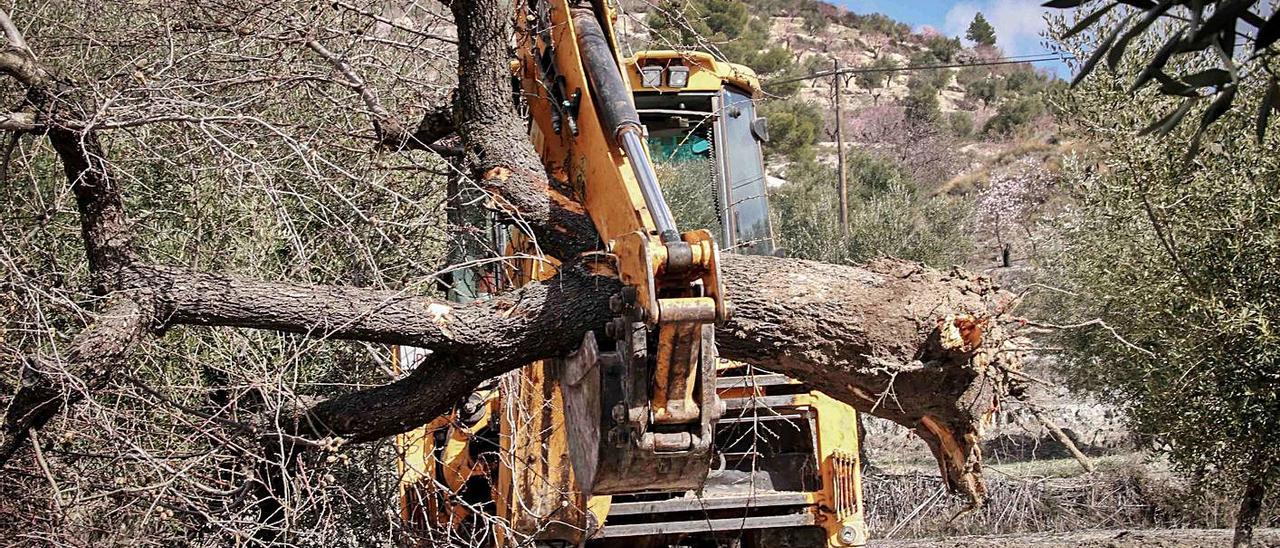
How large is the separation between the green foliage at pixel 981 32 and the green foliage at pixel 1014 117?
1366cm

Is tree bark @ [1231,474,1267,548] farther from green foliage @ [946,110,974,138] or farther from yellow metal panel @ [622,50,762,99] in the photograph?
green foliage @ [946,110,974,138]

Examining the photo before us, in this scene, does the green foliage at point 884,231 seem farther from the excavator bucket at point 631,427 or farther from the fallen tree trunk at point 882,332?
the excavator bucket at point 631,427

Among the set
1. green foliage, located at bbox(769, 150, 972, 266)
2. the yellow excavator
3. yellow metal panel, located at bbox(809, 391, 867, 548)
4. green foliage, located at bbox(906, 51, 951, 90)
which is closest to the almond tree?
the yellow excavator

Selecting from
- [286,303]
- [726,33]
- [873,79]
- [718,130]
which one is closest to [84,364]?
[286,303]

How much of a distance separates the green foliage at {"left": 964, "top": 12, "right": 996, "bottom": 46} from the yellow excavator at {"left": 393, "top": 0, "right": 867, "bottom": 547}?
180 ft

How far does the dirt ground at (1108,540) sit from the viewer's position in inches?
417

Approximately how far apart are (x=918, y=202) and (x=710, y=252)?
22728 millimetres

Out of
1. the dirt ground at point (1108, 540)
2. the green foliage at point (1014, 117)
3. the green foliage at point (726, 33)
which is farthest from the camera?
the green foliage at point (1014, 117)

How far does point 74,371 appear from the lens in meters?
4.86

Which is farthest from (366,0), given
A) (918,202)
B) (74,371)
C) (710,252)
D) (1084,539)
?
(918,202)

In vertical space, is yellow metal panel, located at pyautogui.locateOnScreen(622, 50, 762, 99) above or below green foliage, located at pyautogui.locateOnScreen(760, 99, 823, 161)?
below

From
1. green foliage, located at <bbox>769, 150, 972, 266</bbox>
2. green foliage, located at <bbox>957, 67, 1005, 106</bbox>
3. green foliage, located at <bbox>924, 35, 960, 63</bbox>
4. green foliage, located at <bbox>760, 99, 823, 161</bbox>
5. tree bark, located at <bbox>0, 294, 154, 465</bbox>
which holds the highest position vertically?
green foliage, located at <bbox>924, 35, 960, 63</bbox>

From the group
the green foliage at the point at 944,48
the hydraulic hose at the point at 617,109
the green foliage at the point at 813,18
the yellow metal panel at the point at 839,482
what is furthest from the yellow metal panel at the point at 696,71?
the green foliage at the point at 944,48

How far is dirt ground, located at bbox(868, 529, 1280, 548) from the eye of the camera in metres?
10.6
